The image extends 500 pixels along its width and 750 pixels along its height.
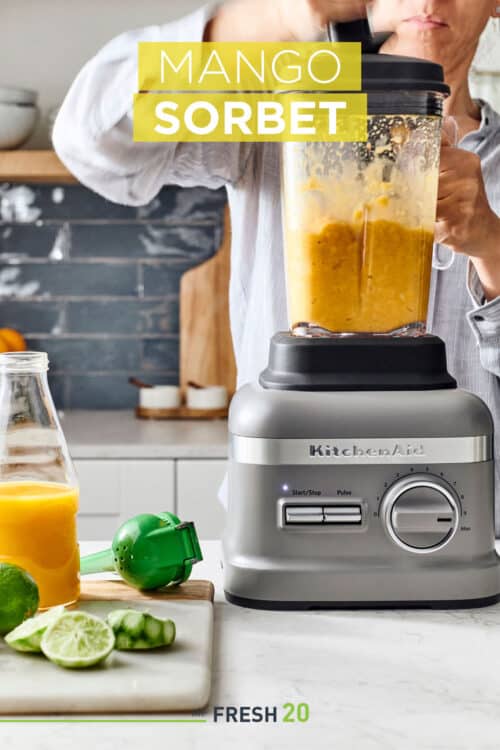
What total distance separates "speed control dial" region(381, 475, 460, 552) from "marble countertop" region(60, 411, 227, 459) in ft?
4.31

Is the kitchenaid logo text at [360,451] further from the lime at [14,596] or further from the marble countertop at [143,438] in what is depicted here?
the marble countertop at [143,438]

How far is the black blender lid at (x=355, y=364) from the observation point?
803 millimetres

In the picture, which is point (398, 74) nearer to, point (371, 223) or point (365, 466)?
point (371, 223)

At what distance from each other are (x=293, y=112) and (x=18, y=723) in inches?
20.1

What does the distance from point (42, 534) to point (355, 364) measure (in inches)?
10.8

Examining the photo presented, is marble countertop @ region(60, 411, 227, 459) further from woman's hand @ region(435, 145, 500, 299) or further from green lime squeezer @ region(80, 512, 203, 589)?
green lime squeezer @ region(80, 512, 203, 589)

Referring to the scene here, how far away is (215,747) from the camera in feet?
1.82

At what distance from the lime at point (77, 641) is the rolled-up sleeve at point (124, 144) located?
641mm

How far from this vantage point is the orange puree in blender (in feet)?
2.76

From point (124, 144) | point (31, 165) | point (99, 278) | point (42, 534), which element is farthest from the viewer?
point (99, 278)

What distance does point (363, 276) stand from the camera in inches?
33.2

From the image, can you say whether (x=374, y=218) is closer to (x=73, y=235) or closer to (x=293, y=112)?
(x=293, y=112)

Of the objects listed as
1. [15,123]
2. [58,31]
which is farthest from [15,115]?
[58,31]

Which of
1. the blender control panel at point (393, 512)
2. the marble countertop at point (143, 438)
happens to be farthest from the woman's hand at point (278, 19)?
the marble countertop at point (143, 438)
